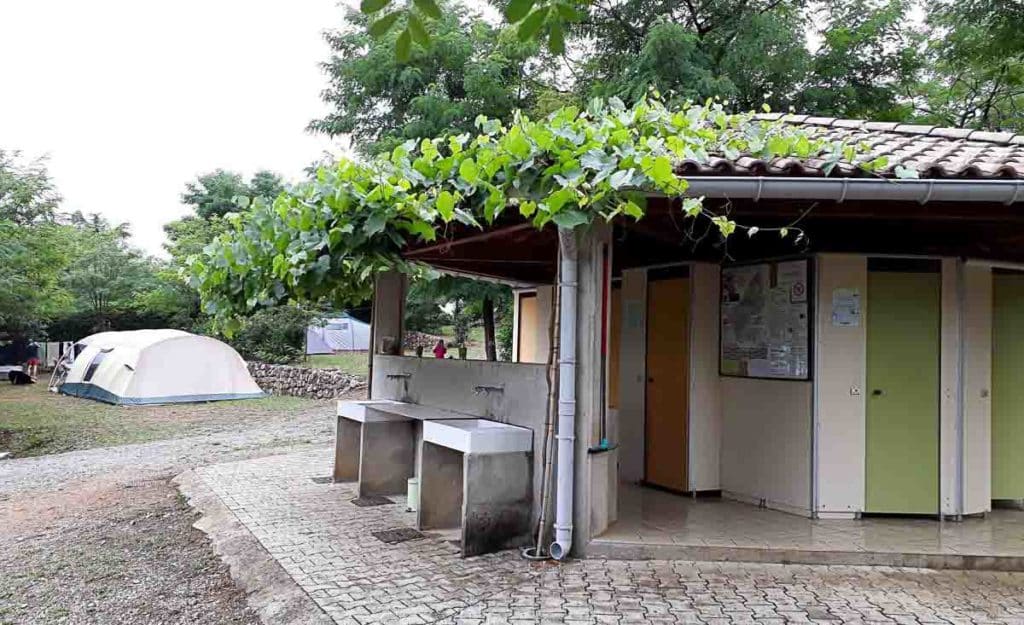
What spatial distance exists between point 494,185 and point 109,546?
4.09 m

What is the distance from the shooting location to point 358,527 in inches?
208

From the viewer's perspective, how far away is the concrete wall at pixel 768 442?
5.31 metres

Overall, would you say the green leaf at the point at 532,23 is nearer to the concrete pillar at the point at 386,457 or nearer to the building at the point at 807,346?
the building at the point at 807,346

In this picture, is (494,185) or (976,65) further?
(976,65)

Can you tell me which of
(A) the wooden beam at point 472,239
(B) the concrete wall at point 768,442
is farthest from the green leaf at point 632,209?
(B) the concrete wall at point 768,442

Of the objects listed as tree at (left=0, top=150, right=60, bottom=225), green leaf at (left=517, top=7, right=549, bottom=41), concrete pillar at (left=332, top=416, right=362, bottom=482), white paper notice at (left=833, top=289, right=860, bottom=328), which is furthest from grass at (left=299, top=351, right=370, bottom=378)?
green leaf at (left=517, top=7, right=549, bottom=41)

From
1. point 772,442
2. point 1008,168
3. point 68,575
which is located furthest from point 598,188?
point 68,575

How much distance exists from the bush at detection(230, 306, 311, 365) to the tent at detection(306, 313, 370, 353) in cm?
456

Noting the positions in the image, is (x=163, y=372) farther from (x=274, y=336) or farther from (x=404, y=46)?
(x=404, y=46)

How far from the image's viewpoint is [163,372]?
15.7m

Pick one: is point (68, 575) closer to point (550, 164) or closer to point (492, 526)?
point (492, 526)

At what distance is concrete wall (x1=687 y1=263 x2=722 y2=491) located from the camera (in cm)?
596

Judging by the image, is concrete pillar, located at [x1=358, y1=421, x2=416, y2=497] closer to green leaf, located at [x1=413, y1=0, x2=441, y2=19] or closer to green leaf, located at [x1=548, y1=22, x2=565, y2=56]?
green leaf, located at [x1=548, y1=22, x2=565, y2=56]

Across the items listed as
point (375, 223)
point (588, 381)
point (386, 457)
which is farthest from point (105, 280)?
point (588, 381)
